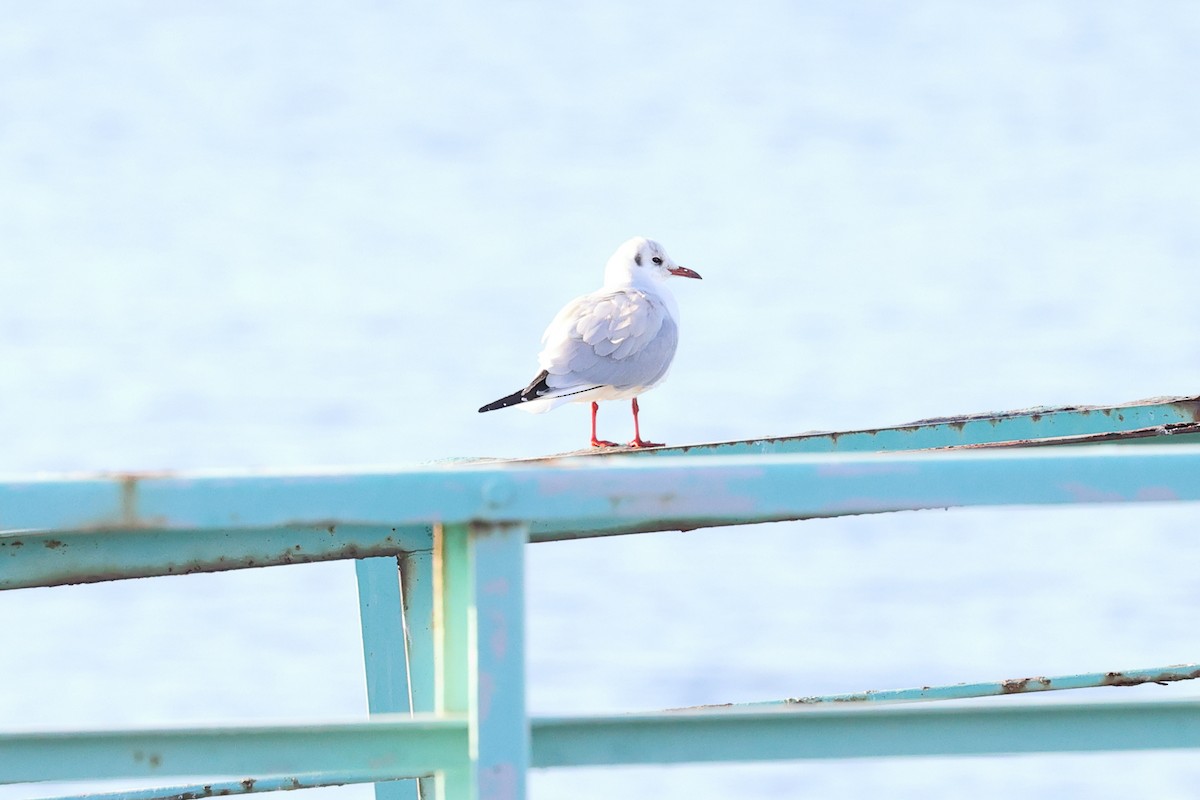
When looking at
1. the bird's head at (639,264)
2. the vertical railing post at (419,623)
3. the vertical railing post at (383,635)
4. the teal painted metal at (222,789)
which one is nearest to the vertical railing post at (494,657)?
the vertical railing post at (419,623)

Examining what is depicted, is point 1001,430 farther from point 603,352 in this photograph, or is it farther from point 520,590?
point 603,352

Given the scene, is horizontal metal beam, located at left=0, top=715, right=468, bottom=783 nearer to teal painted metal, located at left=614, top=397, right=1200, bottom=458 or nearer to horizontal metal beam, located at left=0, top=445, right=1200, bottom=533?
horizontal metal beam, located at left=0, top=445, right=1200, bottom=533

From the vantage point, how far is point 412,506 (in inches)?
57.2

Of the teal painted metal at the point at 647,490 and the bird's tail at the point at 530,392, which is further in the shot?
the bird's tail at the point at 530,392

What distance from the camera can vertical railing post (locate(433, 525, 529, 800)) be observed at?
4.83 feet

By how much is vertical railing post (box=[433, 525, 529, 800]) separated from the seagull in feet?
12.0

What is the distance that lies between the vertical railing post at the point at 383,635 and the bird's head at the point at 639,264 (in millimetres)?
2976

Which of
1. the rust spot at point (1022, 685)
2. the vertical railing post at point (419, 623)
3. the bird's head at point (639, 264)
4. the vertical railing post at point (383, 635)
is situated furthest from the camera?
the bird's head at point (639, 264)

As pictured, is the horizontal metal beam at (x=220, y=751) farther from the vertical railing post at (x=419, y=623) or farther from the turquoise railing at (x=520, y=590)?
the vertical railing post at (x=419, y=623)

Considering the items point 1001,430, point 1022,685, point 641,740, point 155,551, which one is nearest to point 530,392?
point 1022,685

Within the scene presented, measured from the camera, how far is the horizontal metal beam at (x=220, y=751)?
4.97ft

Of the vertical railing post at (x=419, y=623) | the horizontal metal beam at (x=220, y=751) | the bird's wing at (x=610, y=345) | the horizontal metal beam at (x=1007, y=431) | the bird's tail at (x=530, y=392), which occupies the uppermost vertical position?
the bird's wing at (x=610, y=345)

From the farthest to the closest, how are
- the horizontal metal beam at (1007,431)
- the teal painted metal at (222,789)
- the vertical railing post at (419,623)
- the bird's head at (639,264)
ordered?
the bird's head at (639,264) < the teal painted metal at (222,789) < the horizontal metal beam at (1007,431) < the vertical railing post at (419,623)

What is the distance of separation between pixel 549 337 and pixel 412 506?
4.07 meters
